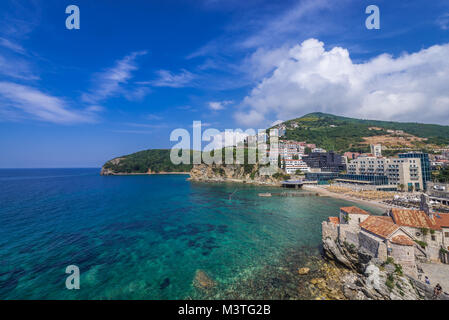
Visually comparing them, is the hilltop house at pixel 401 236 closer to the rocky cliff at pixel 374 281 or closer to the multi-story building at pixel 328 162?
the rocky cliff at pixel 374 281

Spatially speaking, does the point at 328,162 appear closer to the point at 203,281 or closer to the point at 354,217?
the point at 354,217

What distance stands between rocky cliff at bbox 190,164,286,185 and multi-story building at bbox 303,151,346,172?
69.7 ft

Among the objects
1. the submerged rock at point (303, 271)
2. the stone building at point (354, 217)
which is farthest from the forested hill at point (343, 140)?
the submerged rock at point (303, 271)

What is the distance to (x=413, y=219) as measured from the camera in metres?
15.9

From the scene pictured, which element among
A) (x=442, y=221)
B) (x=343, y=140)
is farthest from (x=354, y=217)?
(x=343, y=140)

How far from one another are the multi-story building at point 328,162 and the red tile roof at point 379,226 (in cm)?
8146

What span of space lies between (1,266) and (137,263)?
1195 cm

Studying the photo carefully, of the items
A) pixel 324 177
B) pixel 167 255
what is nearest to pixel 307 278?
pixel 167 255

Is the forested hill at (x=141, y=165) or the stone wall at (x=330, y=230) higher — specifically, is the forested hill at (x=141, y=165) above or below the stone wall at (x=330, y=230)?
above

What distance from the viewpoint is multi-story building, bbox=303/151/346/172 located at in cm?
8919

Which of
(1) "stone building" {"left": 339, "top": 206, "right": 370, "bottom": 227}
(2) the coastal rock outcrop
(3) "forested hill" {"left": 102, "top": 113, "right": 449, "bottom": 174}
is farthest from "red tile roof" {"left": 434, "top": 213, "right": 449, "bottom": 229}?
(3) "forested hill" {"left": 102, "top": 113, "right": 449, "bottom": 174}

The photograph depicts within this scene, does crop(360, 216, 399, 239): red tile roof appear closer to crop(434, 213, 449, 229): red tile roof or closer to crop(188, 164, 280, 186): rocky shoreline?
crop(434, 213, 449, 229): red tile roof

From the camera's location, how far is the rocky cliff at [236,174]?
3334 inches

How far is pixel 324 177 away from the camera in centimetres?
8069
